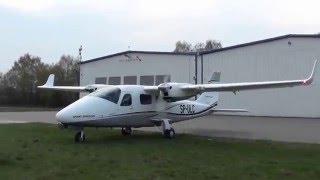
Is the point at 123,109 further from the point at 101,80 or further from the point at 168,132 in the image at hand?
the point at 101,80

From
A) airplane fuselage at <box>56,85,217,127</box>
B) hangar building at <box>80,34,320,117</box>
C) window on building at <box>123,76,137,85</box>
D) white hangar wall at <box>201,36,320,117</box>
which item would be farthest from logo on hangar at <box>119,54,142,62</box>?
airplane fuselage at <box>56,85,217,127</box>

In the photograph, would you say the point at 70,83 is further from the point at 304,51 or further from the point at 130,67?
the point at 304,51

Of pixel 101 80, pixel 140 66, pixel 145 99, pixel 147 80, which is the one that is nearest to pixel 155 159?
pixel 145 99

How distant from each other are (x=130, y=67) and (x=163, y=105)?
1207 inches

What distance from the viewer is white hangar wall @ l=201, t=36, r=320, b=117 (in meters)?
38.9

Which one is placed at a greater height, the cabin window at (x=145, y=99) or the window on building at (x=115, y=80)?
the window on building at (x=115, y=80)

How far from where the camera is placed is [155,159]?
1340 cm

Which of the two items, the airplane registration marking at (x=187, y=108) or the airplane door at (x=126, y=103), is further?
the airplane registration marking at (x=187, y=108)

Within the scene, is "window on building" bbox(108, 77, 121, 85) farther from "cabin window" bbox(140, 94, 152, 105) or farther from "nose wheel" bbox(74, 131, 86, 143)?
"nose wheel" bbox(74, 131, 86, 143)

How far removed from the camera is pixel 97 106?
1889 cm

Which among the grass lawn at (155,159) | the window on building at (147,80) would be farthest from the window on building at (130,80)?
the grass lawn at (155,159)

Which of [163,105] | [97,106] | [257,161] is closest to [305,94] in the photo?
[163,105]

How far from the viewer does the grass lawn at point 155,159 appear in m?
10.8

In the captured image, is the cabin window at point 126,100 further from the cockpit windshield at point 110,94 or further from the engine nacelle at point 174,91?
the engine nacelle at point 174,91
